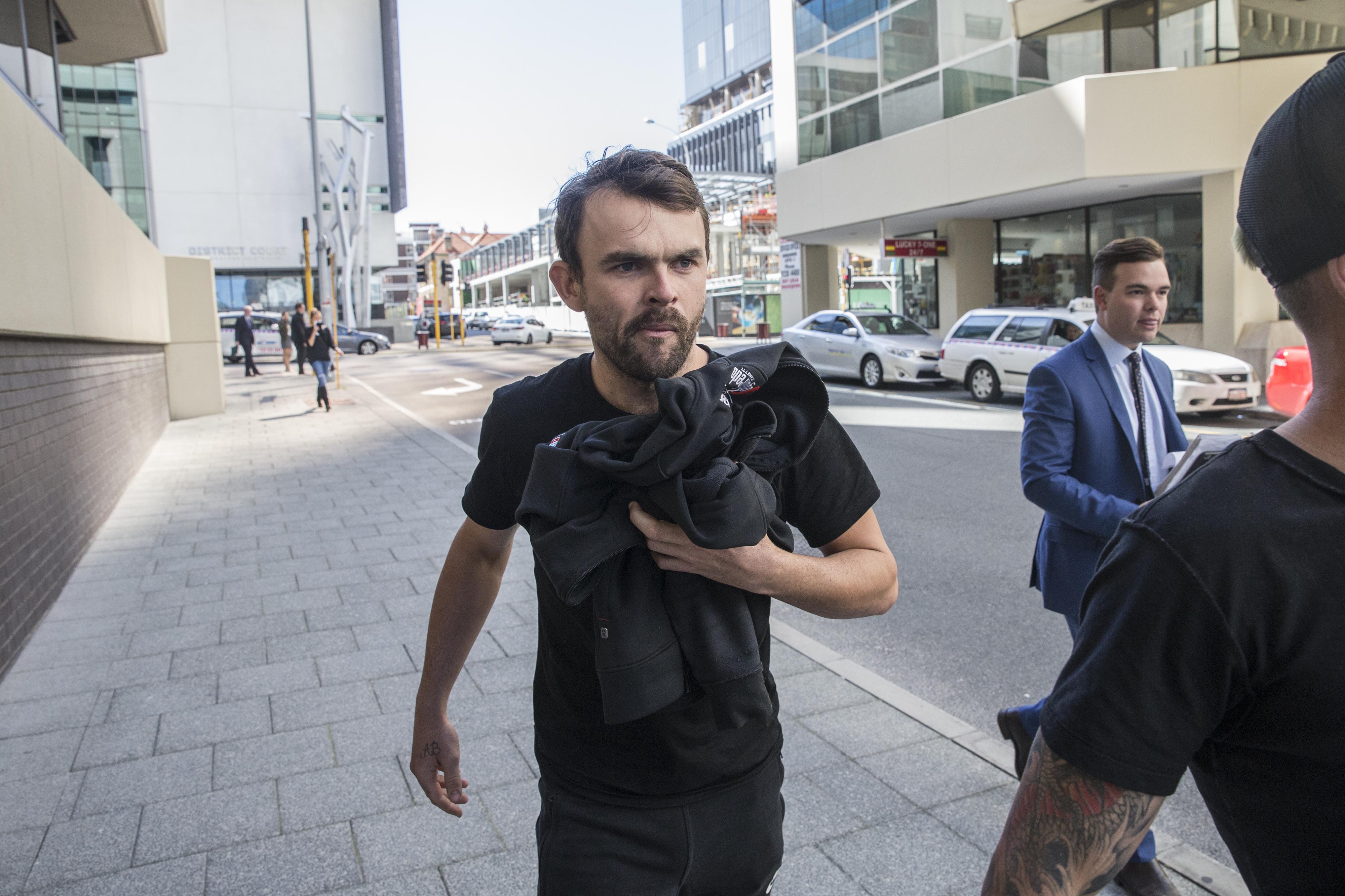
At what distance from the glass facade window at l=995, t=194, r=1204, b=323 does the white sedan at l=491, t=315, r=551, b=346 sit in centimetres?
2813

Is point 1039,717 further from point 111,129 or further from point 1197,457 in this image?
point 111,129

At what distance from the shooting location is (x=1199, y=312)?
784 inches

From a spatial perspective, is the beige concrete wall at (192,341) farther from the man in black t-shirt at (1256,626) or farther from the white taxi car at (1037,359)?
the man in black t-shirt at (1256,626)

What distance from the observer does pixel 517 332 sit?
4875 centimetres

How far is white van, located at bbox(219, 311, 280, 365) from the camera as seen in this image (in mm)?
36781

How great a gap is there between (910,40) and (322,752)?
2427 centimetres

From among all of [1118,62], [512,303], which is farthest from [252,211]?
[512,303]

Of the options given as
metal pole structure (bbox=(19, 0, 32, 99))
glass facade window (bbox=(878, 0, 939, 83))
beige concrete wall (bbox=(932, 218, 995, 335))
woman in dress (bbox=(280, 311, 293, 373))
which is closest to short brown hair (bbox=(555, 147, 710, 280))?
metal pole structure (bbox=(19, 0, 32, 99))

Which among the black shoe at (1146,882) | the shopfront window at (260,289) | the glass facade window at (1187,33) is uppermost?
the glass facade window at (1187,33)

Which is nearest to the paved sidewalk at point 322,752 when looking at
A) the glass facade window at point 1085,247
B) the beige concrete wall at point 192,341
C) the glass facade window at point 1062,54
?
the beige concrete wall at point 192,341

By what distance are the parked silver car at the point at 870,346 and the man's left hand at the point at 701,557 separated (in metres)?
17.6

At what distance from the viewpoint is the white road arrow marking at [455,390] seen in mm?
22750

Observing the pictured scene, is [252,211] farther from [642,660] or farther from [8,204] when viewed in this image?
[642,660]

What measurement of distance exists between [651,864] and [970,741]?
2454 millimetres
